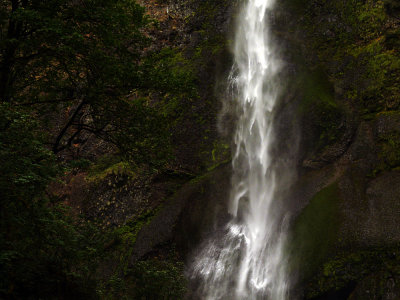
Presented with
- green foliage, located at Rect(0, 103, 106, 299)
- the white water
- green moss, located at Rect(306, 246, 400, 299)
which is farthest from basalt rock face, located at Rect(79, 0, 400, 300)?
green foliage, located at Rect(0, 103, 106, 299)

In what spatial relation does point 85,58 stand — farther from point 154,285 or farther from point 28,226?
point 154,285

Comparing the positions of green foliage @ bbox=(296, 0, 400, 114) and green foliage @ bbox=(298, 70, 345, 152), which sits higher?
green foliage @ bbox=(296, 0, 400, 114)

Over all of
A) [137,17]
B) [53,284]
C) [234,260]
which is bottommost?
[53,284]

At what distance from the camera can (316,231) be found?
833cm

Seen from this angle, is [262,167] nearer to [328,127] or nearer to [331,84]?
[328,127]

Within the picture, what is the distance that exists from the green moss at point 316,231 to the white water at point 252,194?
474 mm

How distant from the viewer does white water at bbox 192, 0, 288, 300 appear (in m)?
8.74

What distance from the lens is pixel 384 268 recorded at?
701 centimetres

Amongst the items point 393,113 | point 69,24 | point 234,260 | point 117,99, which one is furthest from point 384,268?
point 69,24

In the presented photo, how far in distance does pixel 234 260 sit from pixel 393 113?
19.5ft

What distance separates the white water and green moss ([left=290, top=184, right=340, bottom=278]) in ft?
1.56

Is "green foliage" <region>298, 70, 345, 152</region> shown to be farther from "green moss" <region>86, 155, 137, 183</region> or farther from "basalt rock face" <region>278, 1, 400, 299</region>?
"green moss" <region>86, 155, 137, 183</region>

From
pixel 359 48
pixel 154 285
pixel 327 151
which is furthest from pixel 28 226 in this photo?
pixel 359 48

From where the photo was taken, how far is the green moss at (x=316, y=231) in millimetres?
7797
